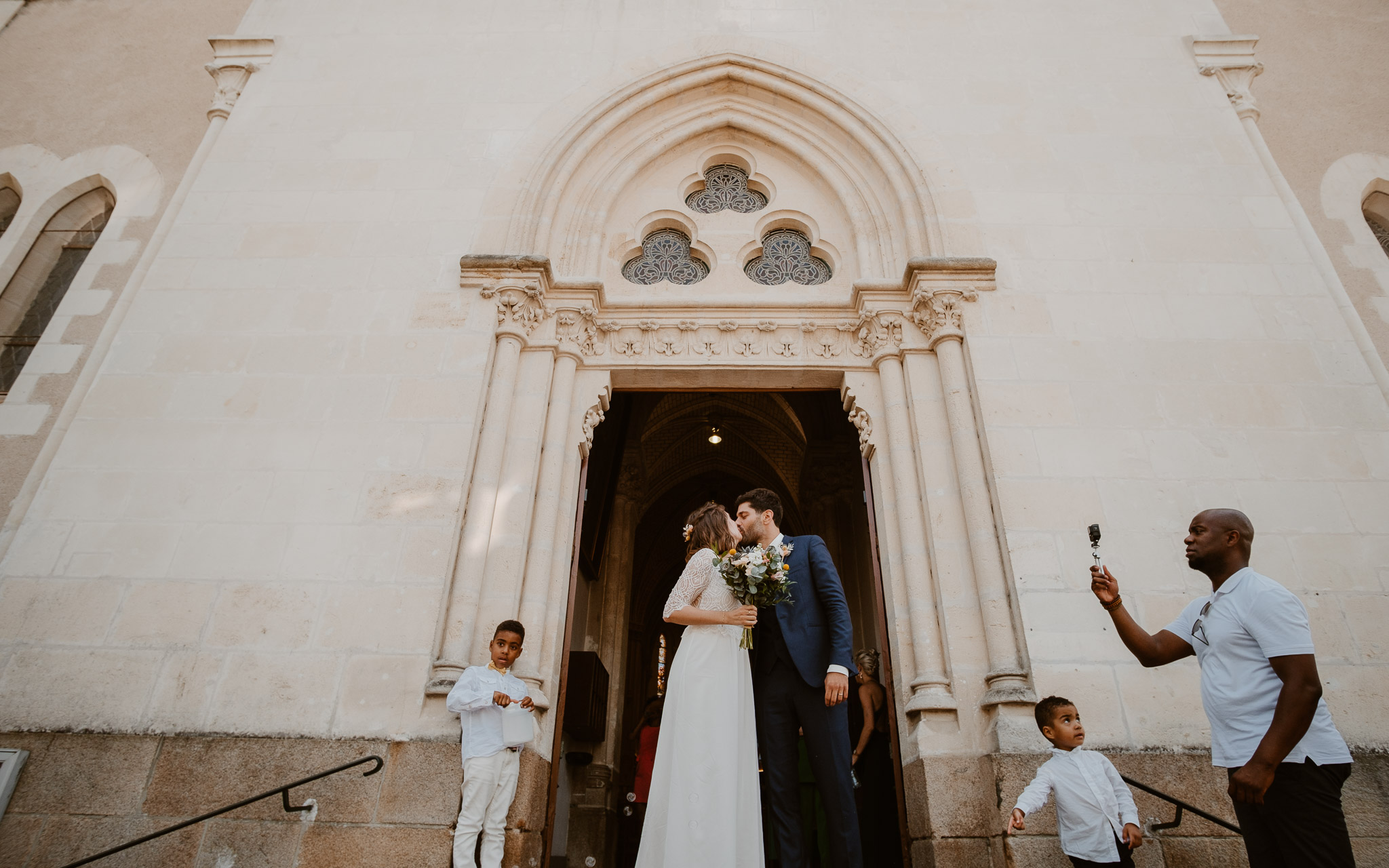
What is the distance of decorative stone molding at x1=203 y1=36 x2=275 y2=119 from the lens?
7180mm

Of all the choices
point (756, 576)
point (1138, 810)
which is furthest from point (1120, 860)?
point (756, 576)

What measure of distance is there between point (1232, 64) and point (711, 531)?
6.87m

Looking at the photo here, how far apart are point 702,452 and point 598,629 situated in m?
5.78

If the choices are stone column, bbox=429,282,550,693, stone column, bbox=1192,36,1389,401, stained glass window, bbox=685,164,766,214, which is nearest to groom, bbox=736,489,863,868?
stone column, bbox=429,282,550,693

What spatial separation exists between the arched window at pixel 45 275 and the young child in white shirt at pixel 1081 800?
8.24 metres

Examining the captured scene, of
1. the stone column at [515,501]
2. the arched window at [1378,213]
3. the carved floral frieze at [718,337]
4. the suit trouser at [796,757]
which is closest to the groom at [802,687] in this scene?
the suit trouser at [796,757]

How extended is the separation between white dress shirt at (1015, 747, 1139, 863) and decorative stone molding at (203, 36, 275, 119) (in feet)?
27.4

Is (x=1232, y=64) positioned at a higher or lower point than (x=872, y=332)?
higher

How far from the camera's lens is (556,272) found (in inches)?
248

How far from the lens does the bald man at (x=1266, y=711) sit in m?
2.44

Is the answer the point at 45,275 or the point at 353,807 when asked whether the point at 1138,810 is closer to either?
the point at 353,807

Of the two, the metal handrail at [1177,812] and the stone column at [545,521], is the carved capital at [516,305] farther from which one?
the metal handrail at [1177,812]

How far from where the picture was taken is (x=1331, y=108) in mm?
7602

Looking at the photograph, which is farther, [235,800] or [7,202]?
[7,202]
